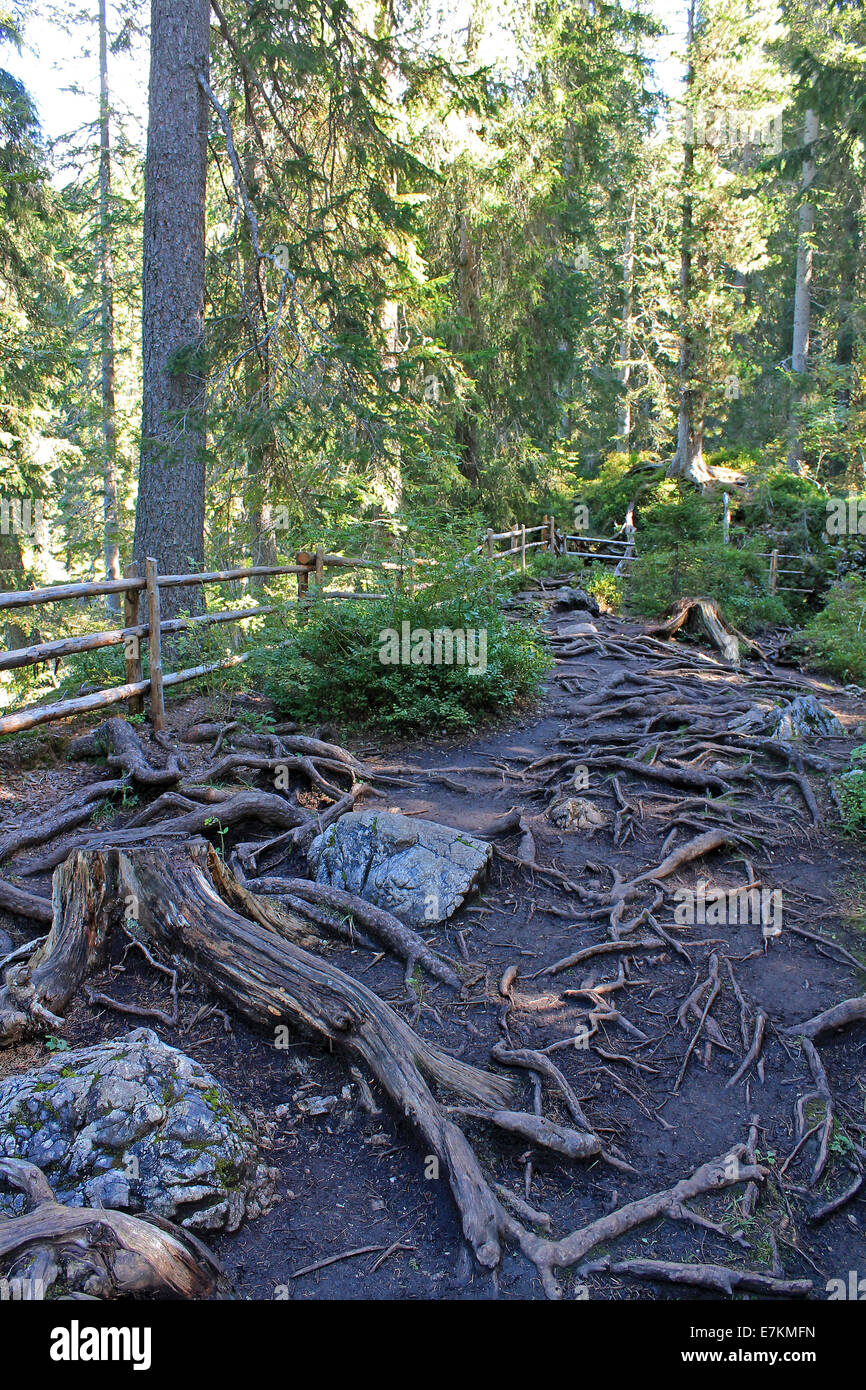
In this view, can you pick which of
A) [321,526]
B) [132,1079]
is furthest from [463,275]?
[132,1079]

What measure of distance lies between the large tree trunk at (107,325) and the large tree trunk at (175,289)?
29.7 ft

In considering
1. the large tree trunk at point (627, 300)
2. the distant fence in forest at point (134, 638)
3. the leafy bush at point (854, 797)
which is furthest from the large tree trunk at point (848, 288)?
the leafy bush at point (854, 797)

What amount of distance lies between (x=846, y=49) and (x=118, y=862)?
23.5 meters

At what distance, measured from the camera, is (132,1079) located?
128 inches

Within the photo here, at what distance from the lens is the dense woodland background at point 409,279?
10.3m

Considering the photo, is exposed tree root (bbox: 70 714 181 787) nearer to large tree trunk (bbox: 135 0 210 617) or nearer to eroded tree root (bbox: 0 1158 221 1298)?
large tree trunk (bbox: 135 0 210 617)

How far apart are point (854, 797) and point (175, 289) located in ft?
30.0

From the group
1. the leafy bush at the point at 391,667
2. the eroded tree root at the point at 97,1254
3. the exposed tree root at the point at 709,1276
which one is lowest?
the exposed tree root at the point at 709,1276

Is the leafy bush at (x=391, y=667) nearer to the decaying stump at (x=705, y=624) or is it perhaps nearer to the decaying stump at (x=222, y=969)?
the decaying stump at (x=222, y=969)

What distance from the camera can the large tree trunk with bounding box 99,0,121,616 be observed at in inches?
752

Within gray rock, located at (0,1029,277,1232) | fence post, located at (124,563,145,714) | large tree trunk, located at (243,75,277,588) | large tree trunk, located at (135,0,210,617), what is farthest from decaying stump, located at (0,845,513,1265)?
large tree trunk, located at (243,75,277,588)

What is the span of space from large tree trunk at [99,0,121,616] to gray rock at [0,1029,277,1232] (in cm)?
1662

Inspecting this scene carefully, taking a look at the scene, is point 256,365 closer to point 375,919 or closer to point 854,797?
point 375,919

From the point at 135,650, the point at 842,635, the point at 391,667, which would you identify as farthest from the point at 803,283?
the point at 135,650
